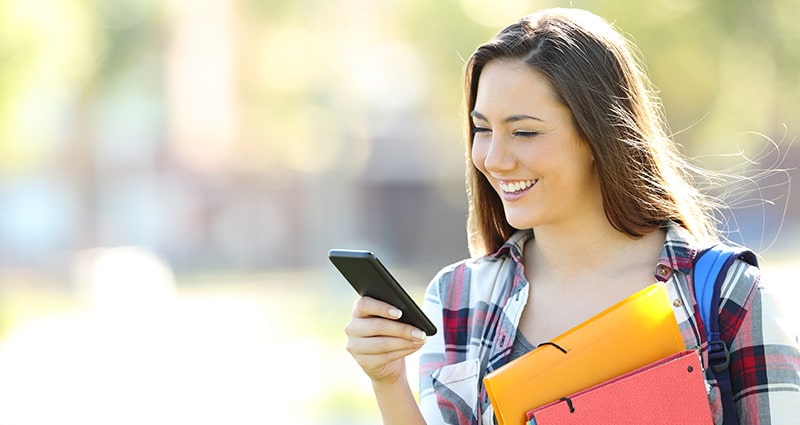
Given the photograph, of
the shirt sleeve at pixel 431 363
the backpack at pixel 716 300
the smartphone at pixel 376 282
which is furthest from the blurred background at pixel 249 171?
the smartphone at pixel 376 282

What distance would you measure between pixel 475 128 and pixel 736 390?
2.76 feet

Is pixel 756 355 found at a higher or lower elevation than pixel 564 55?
lower

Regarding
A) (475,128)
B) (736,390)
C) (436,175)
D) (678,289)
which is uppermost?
(436,175)

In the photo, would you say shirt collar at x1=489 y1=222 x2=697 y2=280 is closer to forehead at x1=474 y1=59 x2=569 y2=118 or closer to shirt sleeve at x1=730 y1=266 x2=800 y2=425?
shirt sleeve at x1=730 y1=266 x2=800 y2=425

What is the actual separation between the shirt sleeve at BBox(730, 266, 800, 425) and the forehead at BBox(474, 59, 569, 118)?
0.57 metres

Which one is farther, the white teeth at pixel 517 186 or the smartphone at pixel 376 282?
the white teeth at pixel 517 186

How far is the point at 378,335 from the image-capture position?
2.37 metres

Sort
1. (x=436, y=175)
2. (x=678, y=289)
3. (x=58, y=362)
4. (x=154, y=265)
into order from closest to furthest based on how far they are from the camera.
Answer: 1. (x=678, y=289)
2. (x=58, y=362)
3. (x=154, y=265)
4. (x=436, y=175)

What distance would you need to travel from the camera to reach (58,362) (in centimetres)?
1147

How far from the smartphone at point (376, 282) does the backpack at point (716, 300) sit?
0.56 metres

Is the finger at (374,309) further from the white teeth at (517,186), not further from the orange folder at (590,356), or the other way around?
the white teeth at (517,186)

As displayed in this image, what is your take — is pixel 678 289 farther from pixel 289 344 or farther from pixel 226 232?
pixel 226 232

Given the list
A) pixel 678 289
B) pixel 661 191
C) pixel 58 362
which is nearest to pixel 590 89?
pixel 661 191

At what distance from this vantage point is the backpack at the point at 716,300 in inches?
87.4
